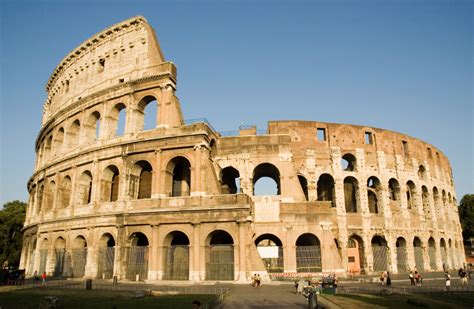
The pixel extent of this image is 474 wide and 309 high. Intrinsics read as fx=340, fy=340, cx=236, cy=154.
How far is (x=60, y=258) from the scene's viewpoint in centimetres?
2353

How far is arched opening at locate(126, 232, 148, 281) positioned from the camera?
795 inches

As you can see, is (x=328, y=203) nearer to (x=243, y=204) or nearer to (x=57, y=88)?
(x=243, y=204)

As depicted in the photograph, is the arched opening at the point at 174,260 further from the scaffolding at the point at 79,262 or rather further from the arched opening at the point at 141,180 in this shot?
the scaffolding at the point at 79,262

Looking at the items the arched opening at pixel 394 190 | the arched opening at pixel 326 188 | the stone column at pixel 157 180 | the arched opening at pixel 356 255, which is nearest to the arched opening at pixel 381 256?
the arched opening at pixel 356 255

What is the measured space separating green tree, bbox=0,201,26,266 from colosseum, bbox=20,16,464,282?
10.9 meters

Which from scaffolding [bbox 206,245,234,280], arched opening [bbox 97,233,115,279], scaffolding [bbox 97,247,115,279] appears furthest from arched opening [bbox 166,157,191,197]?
scaffolding [bbox 97,247,115,279]

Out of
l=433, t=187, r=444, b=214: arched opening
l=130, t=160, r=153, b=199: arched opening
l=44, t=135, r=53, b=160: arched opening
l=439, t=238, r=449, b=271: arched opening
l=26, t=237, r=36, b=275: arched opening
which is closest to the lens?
l=130, t=160, r=153, b=199: arched opening

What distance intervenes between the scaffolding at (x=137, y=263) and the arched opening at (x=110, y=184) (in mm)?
4365

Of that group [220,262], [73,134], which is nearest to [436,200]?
[220,262]

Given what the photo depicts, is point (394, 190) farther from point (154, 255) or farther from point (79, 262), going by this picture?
point (79, 262)

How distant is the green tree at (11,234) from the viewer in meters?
37.9

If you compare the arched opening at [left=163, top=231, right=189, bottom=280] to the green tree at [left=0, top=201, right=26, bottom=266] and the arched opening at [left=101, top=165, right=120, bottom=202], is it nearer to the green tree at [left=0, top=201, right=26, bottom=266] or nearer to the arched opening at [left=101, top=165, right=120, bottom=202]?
the arched opening at [left=101, top=165, right=120, bottom=202]

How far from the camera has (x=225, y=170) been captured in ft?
85.4

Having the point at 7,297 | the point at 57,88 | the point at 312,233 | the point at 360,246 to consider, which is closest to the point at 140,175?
the point at 7,297
